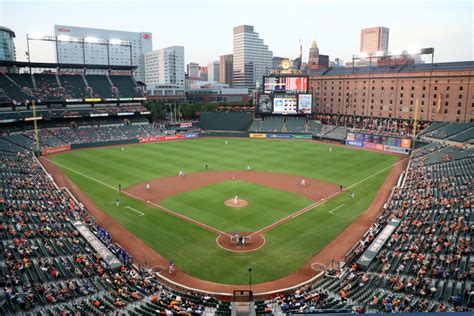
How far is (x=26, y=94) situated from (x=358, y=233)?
75.6 m

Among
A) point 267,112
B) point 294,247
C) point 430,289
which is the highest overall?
point 267,112

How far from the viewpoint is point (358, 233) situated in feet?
103

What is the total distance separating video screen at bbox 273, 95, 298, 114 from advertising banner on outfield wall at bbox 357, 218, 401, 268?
5740cm

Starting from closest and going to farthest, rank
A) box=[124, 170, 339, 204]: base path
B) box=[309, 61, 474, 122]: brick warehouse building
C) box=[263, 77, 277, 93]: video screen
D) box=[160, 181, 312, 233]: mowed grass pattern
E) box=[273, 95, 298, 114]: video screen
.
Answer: box=[160, 181, 312, 233]: mowed grass pattern, box=[124, 170, 339, 204]: base path, box=[309, 61, 474, 122]: brick warehouse building, box=[273, 95, 298, 114]: video screen, box=[263, 77, 277, 93]: video screen

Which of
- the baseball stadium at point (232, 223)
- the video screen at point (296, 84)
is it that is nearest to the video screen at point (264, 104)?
the video screen at point (296, 84)

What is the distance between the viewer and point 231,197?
40500 millimetres

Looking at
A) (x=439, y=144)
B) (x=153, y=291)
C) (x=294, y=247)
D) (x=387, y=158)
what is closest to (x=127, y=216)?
(x=153, y=291)

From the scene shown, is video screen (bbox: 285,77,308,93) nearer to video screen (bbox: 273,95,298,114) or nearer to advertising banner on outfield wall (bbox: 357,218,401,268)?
video screen (bbox: 273,95,298,114)

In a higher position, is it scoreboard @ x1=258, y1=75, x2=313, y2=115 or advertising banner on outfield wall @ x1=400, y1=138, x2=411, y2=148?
A: scoreboard @ x1=258, y1=75, x2=313, y2=115

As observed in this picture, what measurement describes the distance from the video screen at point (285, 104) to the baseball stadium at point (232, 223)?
14604mm

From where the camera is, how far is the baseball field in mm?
27703

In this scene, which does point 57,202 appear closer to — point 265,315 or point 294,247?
point 294,247

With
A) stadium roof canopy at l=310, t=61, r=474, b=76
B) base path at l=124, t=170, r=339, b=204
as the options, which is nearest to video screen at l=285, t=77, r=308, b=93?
stadium roof canopy at l=310, t=61, r=474, b=76

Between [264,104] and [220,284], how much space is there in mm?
67931
